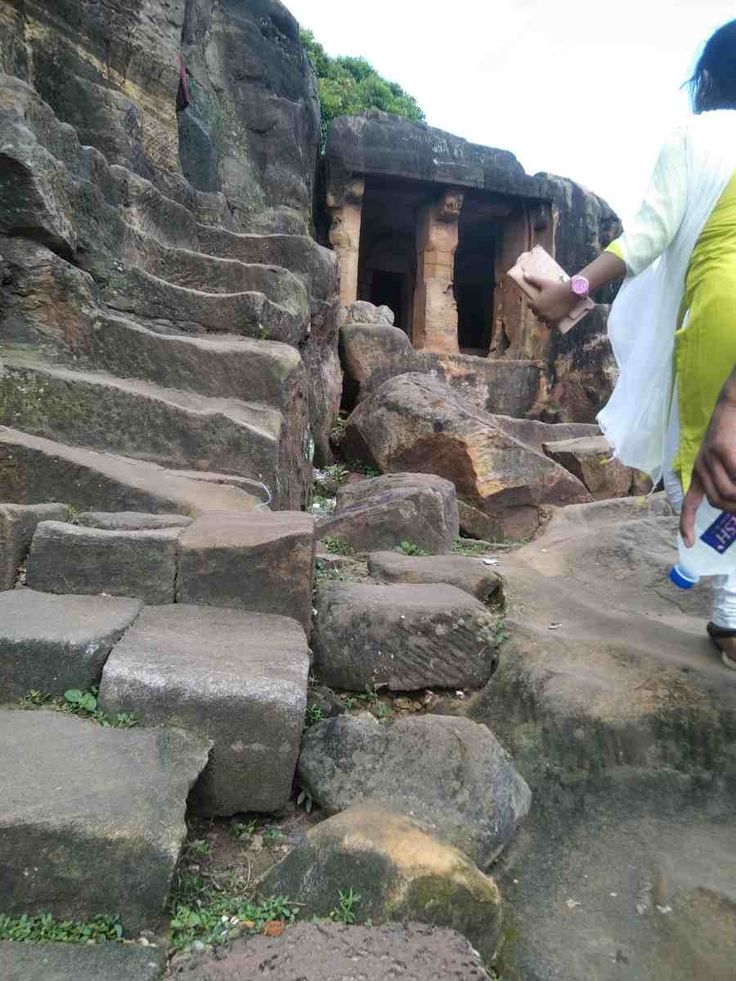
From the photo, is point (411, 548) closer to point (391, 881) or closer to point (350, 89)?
point (391, 881)

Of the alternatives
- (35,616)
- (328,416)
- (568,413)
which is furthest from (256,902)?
(568,413)

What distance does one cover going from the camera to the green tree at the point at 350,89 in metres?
13.7

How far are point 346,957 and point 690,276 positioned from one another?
177 centimetres

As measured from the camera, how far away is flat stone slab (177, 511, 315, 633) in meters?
1.93

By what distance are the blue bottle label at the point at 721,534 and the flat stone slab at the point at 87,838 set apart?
137 cm

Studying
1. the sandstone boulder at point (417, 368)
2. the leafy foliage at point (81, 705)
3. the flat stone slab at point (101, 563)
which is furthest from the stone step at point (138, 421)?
the sandstone boulder at point (417, 368)

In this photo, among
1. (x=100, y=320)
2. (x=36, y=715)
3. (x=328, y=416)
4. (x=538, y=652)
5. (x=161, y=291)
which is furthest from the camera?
(x=328, y=416)

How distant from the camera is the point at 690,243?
6.11 feet

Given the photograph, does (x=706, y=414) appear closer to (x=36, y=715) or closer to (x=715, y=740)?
(x=715, y=740)

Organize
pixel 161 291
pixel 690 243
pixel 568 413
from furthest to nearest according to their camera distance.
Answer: pixel 568 413, pixel 161 291, pixel 690 243

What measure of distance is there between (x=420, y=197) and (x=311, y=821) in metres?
13.6

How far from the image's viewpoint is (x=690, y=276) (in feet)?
6.16

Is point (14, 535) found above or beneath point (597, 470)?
above

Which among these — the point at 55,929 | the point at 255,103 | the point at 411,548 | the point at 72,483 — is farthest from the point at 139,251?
the point at 255,103
